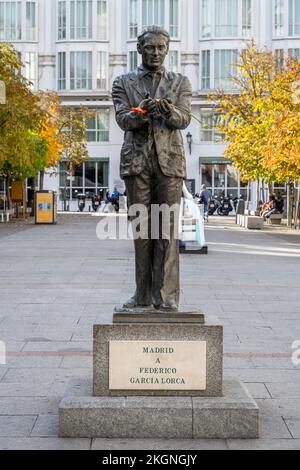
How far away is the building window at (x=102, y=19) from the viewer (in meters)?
59.7

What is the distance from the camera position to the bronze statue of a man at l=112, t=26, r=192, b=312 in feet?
20.5

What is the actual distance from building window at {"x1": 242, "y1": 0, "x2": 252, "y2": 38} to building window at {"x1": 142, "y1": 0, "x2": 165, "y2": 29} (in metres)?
5.30

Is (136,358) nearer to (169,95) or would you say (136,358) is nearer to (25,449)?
(25,449)

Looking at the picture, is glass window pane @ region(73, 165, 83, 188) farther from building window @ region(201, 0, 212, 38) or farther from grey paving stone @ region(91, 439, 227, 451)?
grey paving stone @ region(91, 439, 227, 451)

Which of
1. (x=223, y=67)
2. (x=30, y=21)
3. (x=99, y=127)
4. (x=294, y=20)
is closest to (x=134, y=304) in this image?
(x=223, y=67)

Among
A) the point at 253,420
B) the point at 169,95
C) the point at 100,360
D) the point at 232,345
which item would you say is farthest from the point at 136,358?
the point at 232,345

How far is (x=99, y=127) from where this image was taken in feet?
196

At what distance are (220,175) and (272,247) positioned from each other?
35637mm

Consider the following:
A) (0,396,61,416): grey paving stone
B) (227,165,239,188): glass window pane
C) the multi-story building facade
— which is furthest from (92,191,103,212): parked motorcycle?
(0,396,61,416): grey paving stone

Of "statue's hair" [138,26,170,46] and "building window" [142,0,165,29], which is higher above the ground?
"building window" [142,0,165,29]

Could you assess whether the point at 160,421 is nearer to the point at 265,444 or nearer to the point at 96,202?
the point at 265,444

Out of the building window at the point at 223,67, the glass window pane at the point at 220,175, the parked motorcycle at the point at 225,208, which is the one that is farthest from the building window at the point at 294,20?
the parked motorcycle at the point at 225,208

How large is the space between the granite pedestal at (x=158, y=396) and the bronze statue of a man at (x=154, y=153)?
0.28m

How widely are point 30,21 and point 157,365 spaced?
56.6 meters
